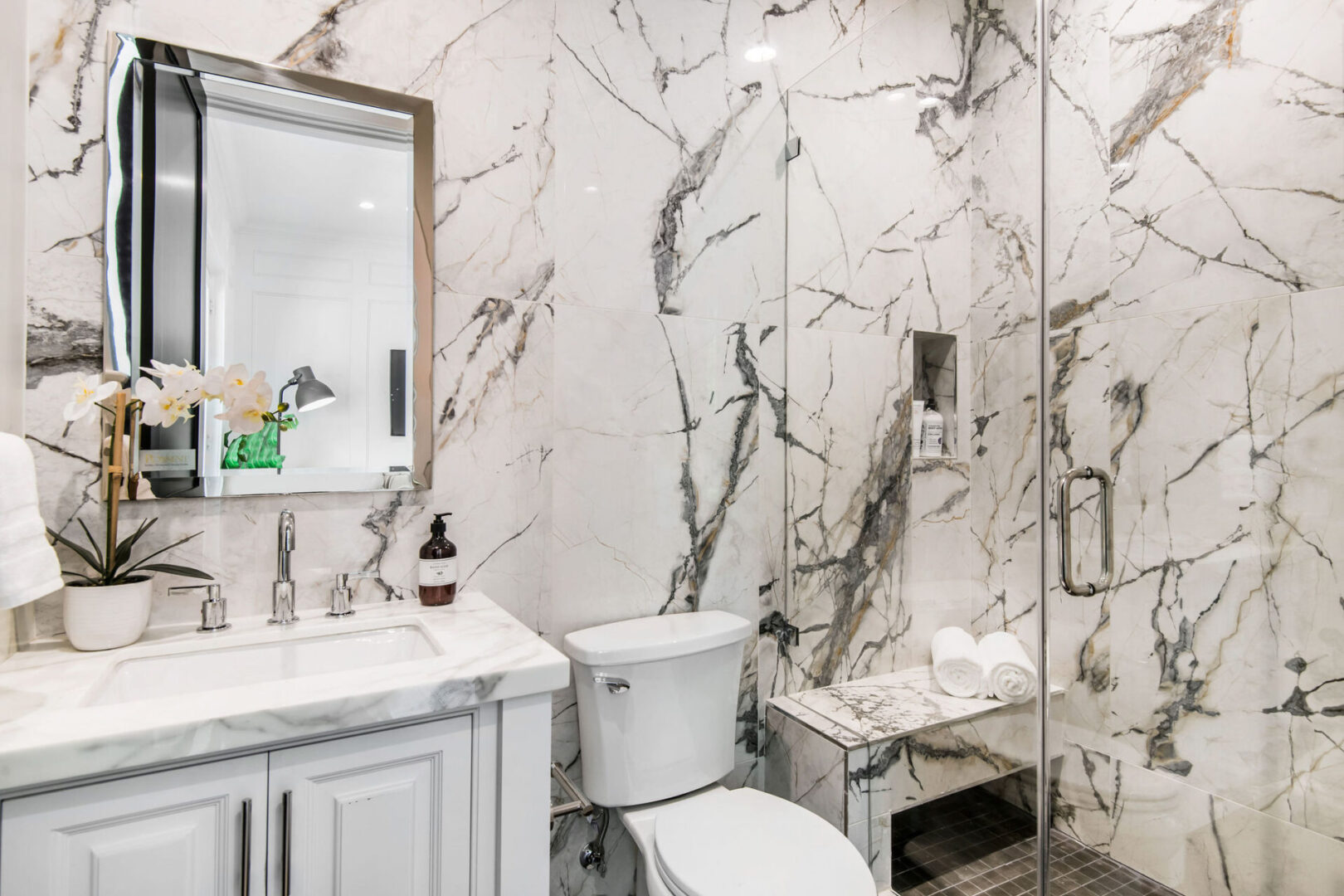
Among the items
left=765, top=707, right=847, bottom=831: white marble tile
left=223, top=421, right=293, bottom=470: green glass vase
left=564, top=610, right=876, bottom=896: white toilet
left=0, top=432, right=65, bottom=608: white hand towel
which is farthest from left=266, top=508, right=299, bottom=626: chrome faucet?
left=765, top=707, right=847, bottom=831: white marble tile

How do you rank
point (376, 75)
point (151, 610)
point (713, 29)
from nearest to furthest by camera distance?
point (151, 610)
point (376, 75)
point (713, 29)

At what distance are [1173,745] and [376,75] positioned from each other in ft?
5.99

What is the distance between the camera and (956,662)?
1.45 m

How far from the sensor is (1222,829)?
0.96 m

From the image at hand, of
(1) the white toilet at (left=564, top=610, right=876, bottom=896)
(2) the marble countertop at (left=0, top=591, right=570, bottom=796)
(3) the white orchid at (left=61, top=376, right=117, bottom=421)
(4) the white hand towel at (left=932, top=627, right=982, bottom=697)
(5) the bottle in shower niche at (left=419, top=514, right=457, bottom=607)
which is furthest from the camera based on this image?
(4) the white hand towel at (left=932, top=627, right=982, bottom=697)

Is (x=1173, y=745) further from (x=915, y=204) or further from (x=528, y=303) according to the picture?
(x=528, y=303)

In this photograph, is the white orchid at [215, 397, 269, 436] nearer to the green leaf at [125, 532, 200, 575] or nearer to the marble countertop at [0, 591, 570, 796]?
the green leaf at [125, 532, 200, 575]

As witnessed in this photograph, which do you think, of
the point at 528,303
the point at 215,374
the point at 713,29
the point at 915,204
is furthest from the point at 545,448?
the point at 713,29

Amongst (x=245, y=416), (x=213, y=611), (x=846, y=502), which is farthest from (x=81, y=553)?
(x=846, y=502)

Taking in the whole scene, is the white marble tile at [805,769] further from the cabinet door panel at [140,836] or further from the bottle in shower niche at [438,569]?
the cabinet door panel at [140,836]

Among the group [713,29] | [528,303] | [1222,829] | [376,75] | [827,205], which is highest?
[713,29]

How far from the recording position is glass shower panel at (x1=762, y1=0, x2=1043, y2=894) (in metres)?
1.25

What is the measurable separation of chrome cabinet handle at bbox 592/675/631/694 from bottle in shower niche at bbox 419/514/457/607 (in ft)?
1.12

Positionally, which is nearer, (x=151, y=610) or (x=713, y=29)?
(x=151, y=610)
